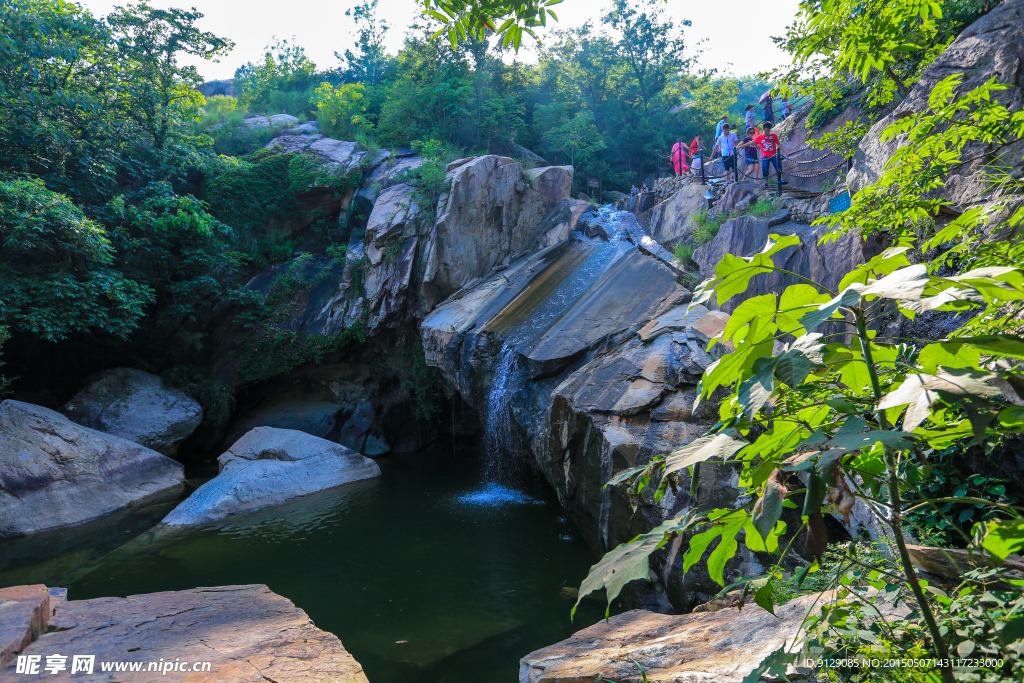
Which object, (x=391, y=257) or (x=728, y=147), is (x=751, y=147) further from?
(x=391, y=257)

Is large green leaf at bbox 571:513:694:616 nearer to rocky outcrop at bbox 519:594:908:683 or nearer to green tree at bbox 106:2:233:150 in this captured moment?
rocky outcrop at bbox 519:594:908:683

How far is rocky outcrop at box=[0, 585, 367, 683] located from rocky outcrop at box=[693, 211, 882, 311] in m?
4.20

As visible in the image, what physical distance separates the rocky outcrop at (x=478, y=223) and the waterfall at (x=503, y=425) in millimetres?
3906

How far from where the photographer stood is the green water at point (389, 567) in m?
4.77

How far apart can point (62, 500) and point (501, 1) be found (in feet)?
33.4

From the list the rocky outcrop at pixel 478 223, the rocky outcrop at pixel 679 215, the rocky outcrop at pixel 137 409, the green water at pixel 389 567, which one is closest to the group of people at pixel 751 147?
the rocky outcrop at pixel 679 215

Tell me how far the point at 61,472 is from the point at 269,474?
3.15 meters

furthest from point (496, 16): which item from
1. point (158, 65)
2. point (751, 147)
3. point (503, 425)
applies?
point (158, 65)

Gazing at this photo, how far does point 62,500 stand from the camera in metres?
8.41

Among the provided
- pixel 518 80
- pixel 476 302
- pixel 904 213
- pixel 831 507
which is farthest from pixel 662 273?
pixel 518 80

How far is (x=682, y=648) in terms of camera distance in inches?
99.1

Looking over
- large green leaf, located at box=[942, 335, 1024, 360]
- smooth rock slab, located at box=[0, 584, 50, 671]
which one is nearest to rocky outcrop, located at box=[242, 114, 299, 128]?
smooth rock slab, located at box=[0, 584, 50, 671]

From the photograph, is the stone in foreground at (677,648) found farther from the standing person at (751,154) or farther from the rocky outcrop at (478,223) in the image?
the rocky outcrop at (478,223)

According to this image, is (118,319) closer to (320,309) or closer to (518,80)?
(320,309)
